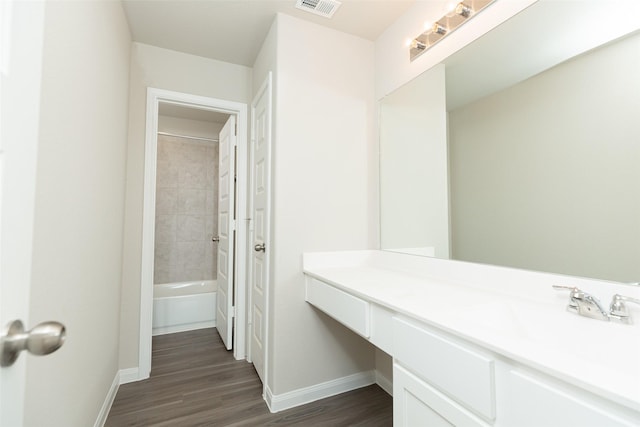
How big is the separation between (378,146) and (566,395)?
1.73m

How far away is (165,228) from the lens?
137 inches

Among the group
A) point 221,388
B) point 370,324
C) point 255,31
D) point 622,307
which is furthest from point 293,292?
point 255,31

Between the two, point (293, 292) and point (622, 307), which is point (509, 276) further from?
point (293, 292)

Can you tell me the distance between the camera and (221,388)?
1.97m

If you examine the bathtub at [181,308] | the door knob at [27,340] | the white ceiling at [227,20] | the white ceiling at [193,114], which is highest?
the white ceiling at [227,20]

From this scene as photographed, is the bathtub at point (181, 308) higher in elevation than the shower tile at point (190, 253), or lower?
lower

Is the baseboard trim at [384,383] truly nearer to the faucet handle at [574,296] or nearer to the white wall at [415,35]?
the faucet handle at [574,296]

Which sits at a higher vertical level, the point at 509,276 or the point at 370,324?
the point at 509,276

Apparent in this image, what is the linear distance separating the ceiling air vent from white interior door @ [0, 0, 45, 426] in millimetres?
1615

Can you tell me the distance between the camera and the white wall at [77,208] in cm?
89

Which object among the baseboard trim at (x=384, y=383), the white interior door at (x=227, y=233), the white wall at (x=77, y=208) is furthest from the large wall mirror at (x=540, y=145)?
the white wall at (x=77, y=208)

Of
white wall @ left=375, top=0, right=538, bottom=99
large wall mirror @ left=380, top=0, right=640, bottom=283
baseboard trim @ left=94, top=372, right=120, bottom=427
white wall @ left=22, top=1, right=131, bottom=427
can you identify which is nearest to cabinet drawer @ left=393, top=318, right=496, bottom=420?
large wall mirror @ left=380, top=0, right=640, bottom=283

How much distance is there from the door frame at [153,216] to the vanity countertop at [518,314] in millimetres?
976

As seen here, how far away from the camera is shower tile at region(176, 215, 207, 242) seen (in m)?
3.54
